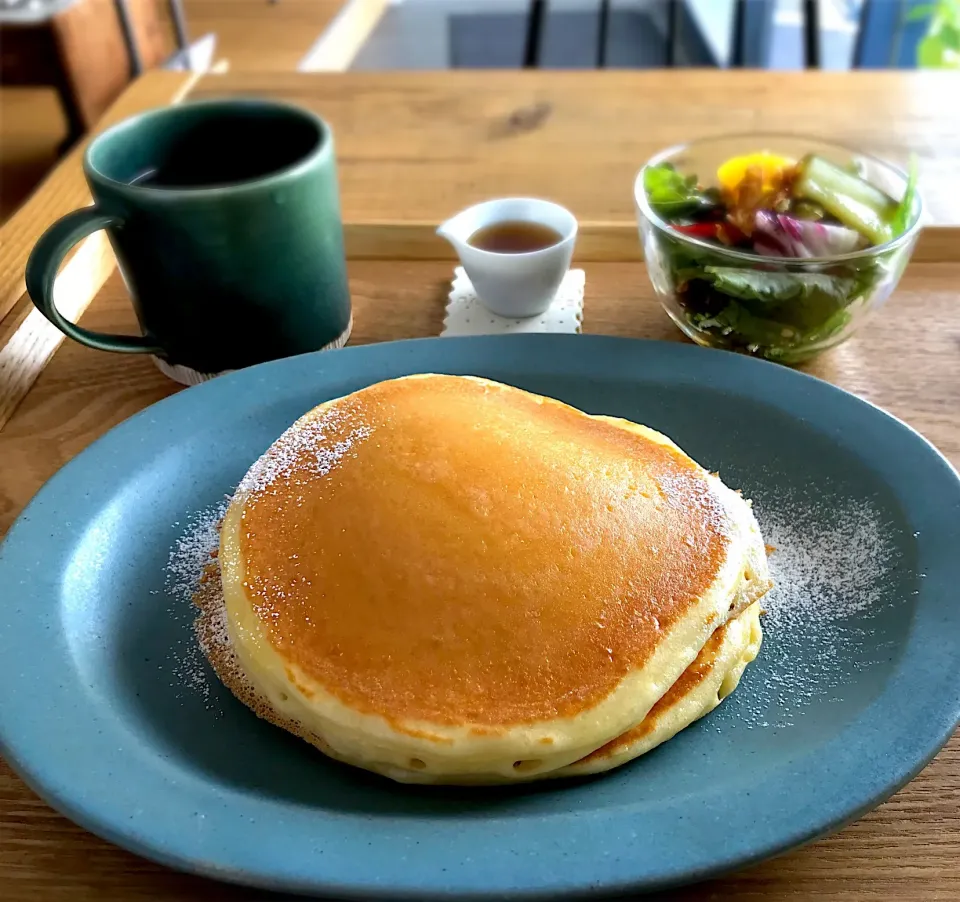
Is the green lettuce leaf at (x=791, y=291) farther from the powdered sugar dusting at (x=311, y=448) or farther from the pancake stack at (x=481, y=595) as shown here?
the powdered sugar dusting at (x=311, y=448)

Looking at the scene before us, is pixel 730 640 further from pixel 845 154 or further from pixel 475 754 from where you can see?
pixel 845 154

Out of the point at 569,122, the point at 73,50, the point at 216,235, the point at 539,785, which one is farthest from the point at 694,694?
the point at 73,50

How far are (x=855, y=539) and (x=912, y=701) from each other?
0.62 ft

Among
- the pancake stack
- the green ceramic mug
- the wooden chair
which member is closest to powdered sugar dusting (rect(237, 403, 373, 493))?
the pancake stack

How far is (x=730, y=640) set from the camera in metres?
0.63

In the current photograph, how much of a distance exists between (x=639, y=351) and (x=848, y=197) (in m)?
0.32

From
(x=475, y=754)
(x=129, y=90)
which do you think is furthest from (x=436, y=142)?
(x=475, y=754)

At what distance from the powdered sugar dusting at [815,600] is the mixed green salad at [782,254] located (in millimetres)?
239

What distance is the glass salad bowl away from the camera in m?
0.90

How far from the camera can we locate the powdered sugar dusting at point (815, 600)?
2.04 ft

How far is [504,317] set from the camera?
3.43 feet

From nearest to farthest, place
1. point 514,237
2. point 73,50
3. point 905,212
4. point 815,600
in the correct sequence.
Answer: point 815,600 < point 905,212 < point 514,237 < point 73,50

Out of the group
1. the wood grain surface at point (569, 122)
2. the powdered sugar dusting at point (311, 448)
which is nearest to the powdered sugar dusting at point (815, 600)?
the powdered sugar dusting at point (311, 448)

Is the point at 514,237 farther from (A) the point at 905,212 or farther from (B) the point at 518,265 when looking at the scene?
(A) the point at 905,212
